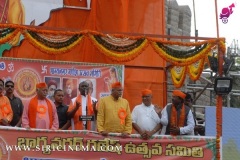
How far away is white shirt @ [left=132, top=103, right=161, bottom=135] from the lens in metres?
9.88

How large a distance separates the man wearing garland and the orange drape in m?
3.85

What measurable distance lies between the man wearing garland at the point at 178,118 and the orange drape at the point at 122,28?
12.6 feet

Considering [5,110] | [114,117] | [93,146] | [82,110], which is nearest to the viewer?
[93,146]

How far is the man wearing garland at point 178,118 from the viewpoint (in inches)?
382

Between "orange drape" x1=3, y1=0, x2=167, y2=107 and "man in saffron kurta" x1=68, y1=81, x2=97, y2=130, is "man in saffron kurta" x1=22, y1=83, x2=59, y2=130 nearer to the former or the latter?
"man in saffron kurta" x1=68, y1=81, x2=97, y2=130

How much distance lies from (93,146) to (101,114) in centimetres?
54

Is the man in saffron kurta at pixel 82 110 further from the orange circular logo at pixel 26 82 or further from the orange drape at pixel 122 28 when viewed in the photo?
the orange drape at pixel 122 28

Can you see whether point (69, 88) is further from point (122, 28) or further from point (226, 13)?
point (226, 13)

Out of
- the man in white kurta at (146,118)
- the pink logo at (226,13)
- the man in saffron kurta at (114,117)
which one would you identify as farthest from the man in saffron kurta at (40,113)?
the pink logo at (226,13)

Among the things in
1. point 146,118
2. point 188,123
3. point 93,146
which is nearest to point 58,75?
point 146,118

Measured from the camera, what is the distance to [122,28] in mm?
13609

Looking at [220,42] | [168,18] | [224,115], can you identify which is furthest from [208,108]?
[168,18]

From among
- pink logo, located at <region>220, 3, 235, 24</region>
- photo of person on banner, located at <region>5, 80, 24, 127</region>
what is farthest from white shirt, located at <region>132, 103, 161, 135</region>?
pink logo, located at <region>220, 3, 235, 24</region>

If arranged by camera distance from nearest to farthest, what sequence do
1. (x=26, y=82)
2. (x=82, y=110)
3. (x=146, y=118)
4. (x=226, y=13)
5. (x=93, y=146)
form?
(x=93, y=146) < (x=146, y=118) < (x=82, y=110) < (x=226, y=13) < (x=26, y=82)
